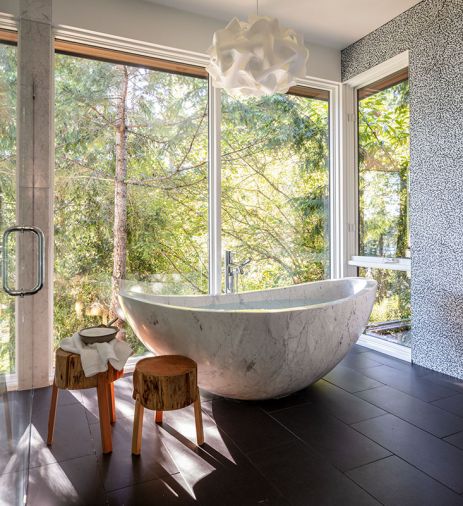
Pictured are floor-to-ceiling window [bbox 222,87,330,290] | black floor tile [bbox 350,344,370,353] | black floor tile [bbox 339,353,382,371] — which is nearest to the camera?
black floor tile [bbox 339,353,382,371]

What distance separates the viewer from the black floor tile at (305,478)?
1671 mm

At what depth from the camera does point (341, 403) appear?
261cm

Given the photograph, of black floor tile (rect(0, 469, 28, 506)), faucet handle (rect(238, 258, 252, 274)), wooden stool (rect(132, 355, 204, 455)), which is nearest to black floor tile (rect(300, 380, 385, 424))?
wooden stool (rect(132, 355, 204, 455))

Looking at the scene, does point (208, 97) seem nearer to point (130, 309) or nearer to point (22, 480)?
point (130, 309)

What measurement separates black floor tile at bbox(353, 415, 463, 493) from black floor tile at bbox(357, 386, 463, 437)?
8cm

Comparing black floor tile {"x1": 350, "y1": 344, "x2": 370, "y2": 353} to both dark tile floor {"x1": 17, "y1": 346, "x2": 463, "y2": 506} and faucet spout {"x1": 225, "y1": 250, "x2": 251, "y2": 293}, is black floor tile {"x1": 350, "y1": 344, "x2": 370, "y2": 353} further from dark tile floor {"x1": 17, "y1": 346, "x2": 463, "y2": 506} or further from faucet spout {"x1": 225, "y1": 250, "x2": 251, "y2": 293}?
faucet spout {"x1": 225, "y1": 250, "x2": 251, "y2": 293}

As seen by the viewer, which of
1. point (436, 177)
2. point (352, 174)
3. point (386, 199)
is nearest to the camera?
point (436, 177)

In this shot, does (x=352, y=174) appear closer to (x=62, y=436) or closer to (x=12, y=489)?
(x=62, y=436)

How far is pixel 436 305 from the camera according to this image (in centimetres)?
316

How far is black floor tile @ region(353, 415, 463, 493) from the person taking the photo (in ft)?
6.05

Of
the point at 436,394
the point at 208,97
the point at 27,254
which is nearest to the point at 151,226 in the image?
the point at 27,254

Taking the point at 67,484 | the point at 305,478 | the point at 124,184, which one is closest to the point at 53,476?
the point at 67,484

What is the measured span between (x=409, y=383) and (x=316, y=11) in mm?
2900

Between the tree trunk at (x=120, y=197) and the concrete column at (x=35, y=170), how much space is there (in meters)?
0.47
